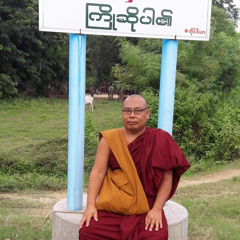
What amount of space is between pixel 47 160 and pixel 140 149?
6659 millimetres

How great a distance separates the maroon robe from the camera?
271 centimetres

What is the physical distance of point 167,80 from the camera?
11.8 ft

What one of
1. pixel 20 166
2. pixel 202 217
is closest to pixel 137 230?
pixel 202 217

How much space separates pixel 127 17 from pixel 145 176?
1.43 m

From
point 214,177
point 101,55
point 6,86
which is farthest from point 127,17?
point 101,55

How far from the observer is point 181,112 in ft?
37.6

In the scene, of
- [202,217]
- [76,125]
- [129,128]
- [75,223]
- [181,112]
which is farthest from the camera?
[181,112]

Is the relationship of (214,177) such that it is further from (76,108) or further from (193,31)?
(76,108)

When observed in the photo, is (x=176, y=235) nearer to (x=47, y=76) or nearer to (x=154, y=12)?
(x=154, y=12)

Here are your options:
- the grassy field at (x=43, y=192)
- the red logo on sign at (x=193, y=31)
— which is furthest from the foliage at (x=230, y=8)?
the red logo on sign at (x=193, y=31)

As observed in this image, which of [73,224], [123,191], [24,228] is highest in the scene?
[123,191]

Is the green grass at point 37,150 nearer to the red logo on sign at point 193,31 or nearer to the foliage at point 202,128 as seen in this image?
the foliage at point 202,128

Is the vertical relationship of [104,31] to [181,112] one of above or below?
above

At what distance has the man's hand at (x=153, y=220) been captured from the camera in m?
2.74
